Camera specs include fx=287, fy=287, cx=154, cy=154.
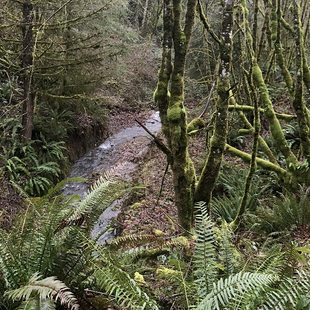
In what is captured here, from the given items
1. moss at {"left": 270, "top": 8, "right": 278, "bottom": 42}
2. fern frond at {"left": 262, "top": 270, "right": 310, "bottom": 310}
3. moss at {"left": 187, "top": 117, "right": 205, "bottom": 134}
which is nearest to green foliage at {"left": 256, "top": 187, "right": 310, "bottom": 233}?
moss at {"left": 187, "top": 117, "right": 205, "bottom": 134}

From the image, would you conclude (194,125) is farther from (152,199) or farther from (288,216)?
(152,199)

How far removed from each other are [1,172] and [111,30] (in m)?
10.3

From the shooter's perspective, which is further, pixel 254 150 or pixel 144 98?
pixel 144 98

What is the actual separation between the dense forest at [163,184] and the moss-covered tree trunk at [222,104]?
0.02 metres

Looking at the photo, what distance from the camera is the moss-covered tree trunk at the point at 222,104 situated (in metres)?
3.74

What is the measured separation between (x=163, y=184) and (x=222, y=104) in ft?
16.0

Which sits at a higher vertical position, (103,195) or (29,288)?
(103,195)

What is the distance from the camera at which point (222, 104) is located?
384 cm

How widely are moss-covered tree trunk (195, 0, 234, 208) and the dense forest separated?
16 mm

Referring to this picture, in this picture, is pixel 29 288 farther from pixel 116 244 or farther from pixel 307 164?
pixel 307 164

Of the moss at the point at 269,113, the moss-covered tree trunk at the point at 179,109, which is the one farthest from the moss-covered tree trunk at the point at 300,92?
the moss-covered tree trunk at the point at 179,109

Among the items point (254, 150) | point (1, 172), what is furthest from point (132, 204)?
point (254, 150)

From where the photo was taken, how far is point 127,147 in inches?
514

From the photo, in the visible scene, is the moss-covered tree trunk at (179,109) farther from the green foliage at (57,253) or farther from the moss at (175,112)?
the green foliage at (57,253)
